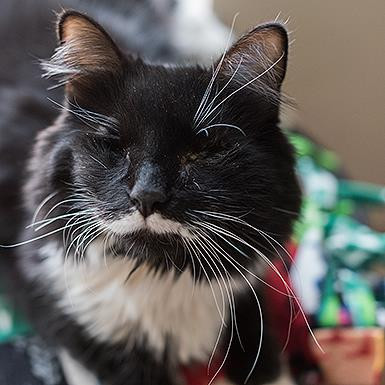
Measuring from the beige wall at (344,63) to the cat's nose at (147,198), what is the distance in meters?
0.63

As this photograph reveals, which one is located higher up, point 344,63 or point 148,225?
point 344,63

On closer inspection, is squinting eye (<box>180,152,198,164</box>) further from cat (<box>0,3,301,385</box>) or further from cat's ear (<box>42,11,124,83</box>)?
cat's ear (<box>42,11,124,83</box>)

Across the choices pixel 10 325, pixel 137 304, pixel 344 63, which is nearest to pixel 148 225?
pixel 137 304

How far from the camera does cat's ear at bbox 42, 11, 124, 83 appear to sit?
39.0 inches

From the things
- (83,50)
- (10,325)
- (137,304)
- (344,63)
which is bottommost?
(10,325)

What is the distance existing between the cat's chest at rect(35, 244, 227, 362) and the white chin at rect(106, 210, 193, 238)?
0.15 m

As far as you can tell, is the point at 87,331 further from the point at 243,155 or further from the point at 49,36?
the point at 49,36

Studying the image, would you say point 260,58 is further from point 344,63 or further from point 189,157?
point 344,63

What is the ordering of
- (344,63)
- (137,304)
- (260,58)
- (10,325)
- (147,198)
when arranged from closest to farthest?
(147,198), (260,58), (137,304), (10,325), (344,63)

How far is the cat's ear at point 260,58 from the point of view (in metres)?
0.96

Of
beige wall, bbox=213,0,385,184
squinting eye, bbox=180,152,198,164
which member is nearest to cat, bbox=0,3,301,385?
squinting eye, bbox=180,152,198,164

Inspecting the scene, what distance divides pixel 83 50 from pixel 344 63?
2.59 feet

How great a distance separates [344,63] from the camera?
63.8 inches

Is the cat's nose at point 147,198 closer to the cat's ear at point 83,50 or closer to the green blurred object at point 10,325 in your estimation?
the cat's ear at point 83,50
